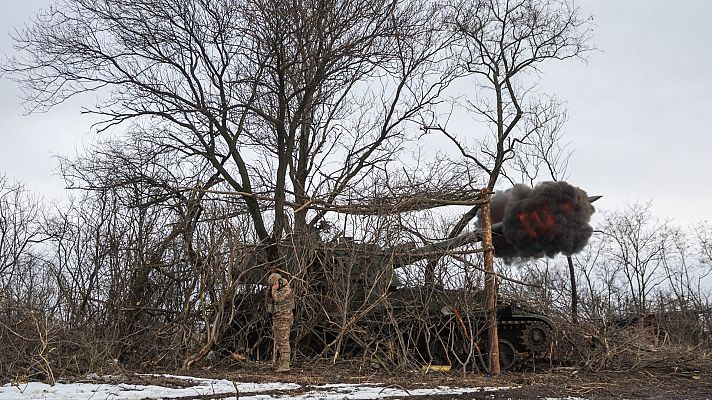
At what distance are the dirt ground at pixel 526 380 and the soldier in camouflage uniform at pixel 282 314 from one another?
1.14 feet

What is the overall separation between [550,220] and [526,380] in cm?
317

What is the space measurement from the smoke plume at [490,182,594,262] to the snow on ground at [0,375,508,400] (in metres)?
4.07

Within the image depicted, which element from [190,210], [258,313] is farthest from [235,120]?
[258,313]

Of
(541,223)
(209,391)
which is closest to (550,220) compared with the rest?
(541,223)

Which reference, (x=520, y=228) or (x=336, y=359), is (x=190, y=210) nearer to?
(x=336, y=359)

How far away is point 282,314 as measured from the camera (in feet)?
43.8

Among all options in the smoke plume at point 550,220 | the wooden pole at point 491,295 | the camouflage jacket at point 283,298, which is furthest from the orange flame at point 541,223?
the camouflage jacket at point 283,298

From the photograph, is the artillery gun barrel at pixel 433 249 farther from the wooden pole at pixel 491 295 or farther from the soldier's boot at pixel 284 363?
the soldier's boot at pixel 284 363

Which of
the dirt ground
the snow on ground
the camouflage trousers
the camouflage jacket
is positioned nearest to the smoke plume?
the dirt ground

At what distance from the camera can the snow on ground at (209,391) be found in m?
Answer: 9.52

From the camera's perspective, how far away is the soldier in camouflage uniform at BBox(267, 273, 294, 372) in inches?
523

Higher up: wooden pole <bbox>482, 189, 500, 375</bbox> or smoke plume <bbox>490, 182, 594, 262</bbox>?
smoke plume <bbox>490, 182, 594, 262</bbox>

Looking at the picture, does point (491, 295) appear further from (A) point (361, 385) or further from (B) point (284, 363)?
(B) point (284, 363)

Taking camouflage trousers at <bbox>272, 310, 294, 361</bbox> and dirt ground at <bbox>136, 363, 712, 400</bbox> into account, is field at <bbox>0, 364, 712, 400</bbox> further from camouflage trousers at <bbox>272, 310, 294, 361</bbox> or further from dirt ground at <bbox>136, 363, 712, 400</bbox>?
camouflage trousers at <bbox>272, 310, 294, 361</bbox>
